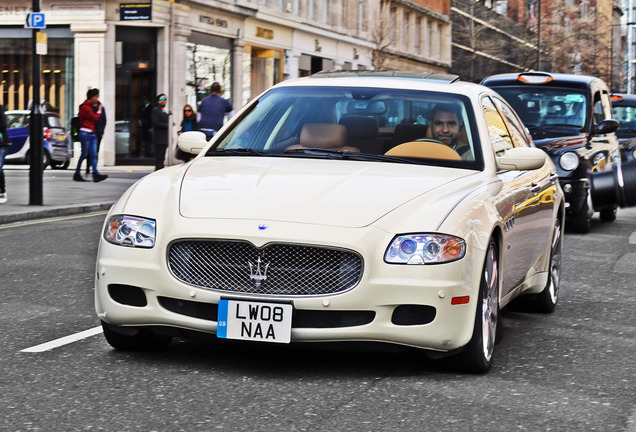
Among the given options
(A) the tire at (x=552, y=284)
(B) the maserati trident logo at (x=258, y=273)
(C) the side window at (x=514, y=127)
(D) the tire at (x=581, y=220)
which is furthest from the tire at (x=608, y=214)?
(B) the maserati trident logo at (x=258, y=273)

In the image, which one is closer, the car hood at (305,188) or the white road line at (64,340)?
the car hood at (305,188)

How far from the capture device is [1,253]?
36.6ft

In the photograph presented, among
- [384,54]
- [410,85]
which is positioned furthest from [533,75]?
[384,54]

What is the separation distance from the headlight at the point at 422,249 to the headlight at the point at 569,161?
8826 mm

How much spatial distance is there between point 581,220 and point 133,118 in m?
23.0

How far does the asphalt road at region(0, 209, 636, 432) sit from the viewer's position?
4.70 meters

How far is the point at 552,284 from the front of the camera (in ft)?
26.4

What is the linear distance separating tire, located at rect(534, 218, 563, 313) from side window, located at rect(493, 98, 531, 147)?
2.05ft

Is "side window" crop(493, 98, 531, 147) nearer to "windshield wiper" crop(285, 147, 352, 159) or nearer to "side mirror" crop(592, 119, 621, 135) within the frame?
"windshield wiper" crop(285, 147, 352, 159)

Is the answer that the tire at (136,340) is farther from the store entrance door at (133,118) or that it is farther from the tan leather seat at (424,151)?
the store entrance door at (133,118)

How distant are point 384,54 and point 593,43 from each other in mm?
21962

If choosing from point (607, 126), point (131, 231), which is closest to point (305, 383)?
point (131, 231)

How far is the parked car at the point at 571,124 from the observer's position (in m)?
13.9

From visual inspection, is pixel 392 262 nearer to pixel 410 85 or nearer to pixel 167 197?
pixel 167 197
